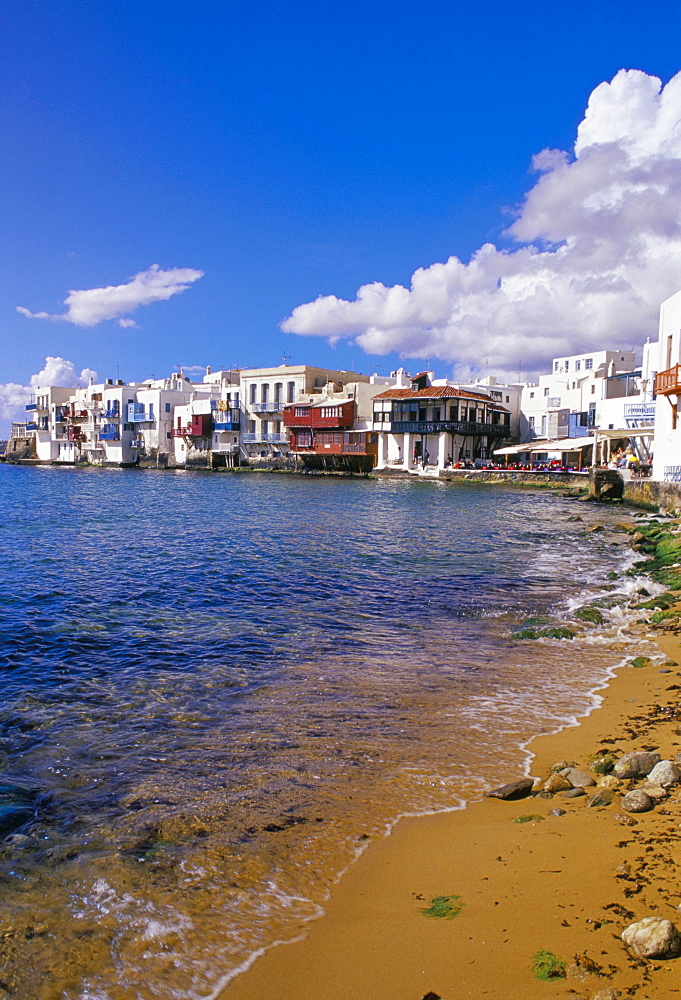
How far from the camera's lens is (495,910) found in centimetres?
399

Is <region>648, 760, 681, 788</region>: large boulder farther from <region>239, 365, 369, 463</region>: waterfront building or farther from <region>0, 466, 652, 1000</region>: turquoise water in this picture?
<region>239, 365, 369, 463</region>: waterfront building

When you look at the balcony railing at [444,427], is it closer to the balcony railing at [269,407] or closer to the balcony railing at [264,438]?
the balcony railing at [264,438]

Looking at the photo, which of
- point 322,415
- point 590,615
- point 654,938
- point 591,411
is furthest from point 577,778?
point 322,415

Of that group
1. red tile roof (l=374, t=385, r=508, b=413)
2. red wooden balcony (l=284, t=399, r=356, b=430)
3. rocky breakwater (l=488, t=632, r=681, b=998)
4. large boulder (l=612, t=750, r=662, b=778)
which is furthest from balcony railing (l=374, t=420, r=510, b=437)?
large boulder (l=612, t=750, r=662, b=778)

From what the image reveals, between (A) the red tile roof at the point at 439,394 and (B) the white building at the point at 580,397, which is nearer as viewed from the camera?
(B) the white building at the point at 580,397

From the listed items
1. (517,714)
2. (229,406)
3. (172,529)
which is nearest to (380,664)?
(517,714)

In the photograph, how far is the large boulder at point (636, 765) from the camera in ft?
18.3

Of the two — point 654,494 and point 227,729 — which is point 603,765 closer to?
point 227,729

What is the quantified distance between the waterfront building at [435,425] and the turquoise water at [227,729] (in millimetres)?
51096

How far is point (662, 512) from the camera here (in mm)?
31094

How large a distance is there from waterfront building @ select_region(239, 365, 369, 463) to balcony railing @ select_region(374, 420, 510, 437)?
17.6 m

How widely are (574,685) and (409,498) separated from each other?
35699mm

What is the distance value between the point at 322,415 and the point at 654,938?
76.8 m

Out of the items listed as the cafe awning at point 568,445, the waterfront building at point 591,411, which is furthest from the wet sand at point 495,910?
the cafe awning at point 568,445
